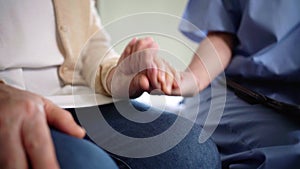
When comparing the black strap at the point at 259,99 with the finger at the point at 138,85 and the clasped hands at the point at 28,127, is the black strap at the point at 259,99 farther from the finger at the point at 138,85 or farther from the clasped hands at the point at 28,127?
the clasped hands at the point at 28,127

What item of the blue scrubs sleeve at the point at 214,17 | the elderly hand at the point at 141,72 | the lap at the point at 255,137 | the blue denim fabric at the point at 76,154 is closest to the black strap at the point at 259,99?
the lap at the point at 255,137

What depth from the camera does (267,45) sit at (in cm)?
67

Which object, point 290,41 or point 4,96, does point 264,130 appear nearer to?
point 290,41

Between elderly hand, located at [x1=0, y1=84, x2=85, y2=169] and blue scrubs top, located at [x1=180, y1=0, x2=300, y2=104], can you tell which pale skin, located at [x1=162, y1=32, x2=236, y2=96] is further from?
elderly hand, located at [x1=0, y1=84, x2=85, y2=169]

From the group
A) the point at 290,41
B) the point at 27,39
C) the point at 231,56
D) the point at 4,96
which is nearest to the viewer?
the point at 4,96

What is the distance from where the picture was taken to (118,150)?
48 cm

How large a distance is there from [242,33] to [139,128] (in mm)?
309

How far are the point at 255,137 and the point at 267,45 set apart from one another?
18 cm

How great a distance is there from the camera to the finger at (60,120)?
312 mm

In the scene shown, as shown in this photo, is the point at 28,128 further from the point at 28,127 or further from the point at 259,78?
the point at 259,78

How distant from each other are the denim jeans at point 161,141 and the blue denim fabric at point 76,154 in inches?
6.3

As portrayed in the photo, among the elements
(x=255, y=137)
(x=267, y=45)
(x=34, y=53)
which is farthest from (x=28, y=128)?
(x=267, y=45)

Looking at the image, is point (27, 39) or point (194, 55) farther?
point (194, 55)

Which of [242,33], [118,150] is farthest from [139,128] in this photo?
[242,33]
